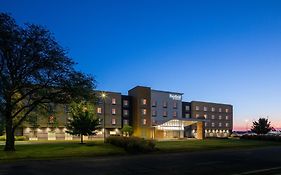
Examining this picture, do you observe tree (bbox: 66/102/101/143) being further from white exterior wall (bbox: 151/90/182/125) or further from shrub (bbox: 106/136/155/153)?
white exterior wall (bbox: 151/90/182/125)

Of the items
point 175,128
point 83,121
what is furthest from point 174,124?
point 83,121

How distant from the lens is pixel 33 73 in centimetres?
2791

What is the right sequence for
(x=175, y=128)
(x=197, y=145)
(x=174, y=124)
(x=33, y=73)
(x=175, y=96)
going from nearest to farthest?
(x=33, y=73)
(x=197, y=145)
(x=174, y=124)
(x=175, y=128)
(x=175, y=96)

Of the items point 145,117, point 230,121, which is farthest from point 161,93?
point 230,121

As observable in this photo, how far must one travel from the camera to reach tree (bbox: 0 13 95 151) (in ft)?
87.4

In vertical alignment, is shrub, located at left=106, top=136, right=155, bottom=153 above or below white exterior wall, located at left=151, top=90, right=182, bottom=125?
below

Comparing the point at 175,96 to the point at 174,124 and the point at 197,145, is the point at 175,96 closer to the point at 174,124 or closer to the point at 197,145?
the point at 174,124

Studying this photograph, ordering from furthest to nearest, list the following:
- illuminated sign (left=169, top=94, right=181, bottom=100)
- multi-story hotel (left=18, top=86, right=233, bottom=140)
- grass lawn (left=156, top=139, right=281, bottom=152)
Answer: illuminated sign (left=169, top=94, right=181, bottom=100) < multi-story hotel (left=18, top=86, right=233, bottom=140) < grass lawn (left=156, top=139, right=281, bottom=152)

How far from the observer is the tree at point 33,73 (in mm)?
26641

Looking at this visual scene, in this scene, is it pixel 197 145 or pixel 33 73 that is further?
pixel 197 145

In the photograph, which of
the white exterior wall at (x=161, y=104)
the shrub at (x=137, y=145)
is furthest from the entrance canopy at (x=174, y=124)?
the shrub at (x=137, y=145)

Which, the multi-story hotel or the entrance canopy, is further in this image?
the multi-story hotel

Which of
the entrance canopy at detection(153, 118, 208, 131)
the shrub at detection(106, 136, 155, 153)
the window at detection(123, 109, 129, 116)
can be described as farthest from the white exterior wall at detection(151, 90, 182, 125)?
the shrub at detection(106, 136, 155, 153)

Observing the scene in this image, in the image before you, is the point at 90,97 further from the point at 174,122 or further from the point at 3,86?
the point at 174,122
